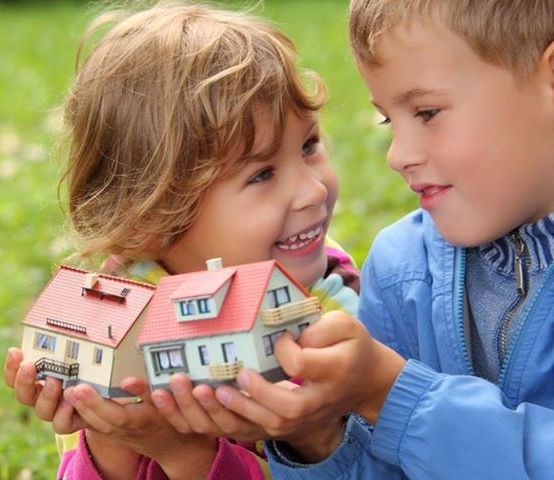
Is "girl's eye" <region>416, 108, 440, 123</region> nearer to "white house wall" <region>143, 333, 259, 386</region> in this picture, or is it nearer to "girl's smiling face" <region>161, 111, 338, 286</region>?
"girl's smiling face" <region>161, 111, 338, 286</region>

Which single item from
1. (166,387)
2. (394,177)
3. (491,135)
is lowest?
(394,177)

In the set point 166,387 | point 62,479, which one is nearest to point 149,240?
point 62,479

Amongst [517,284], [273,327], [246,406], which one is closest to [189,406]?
[246,406]

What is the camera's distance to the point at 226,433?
256 centimetres

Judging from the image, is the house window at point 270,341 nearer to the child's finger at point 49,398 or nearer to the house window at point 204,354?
the house window at point 204,354

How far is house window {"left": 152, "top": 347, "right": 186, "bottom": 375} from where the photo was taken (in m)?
2.46

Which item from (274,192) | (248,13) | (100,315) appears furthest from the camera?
(248,13)

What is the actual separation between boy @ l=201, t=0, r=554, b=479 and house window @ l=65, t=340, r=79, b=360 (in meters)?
0.46

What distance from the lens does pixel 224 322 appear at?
7.87 feet

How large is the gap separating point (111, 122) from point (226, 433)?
1111 mm

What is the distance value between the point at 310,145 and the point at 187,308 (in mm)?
1105

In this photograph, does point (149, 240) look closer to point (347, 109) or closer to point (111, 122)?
point (111, 122)

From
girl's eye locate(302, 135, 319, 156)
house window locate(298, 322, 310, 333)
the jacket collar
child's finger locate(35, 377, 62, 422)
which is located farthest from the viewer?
girl's eye locate(302, 135, 319, 156)

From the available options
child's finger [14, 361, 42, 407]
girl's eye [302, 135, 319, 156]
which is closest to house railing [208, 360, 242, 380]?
child's finger [14, 361, 42, 407]
